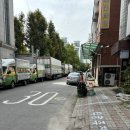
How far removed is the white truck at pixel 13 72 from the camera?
23631mm

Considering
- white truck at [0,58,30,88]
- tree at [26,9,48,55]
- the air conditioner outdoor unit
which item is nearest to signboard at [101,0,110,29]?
the air conditioner outdoor unit

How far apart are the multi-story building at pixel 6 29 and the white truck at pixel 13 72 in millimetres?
11326

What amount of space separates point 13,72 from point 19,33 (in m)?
31.1

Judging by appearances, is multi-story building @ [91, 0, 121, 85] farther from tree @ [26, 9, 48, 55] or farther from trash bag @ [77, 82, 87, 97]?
tree @ [26, 9, 48, 55]

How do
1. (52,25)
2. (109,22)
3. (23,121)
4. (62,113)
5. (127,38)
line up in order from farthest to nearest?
(52,25) < (109,22) < (127,38) < (62,113) < (23,121)

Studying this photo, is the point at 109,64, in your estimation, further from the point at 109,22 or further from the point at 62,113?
the point at 62,113

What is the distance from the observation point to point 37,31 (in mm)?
55938

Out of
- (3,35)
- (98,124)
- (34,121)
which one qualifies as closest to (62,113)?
(34,121)

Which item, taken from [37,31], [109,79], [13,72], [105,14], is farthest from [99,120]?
[37,31]

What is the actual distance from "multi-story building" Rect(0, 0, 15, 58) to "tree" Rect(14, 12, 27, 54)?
32.1ft

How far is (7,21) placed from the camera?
44.2 metres

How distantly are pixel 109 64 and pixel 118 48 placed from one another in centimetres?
1060

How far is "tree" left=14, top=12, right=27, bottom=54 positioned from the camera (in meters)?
55.5

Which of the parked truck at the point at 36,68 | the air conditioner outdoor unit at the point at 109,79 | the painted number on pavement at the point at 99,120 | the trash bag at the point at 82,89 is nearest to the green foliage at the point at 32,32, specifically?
the parked truck at the point at 36,68
